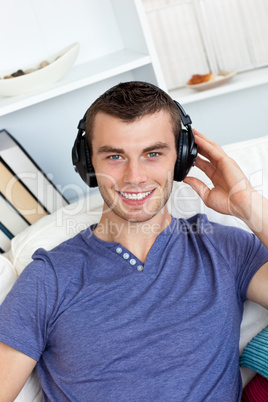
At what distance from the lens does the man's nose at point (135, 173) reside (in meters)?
1.18

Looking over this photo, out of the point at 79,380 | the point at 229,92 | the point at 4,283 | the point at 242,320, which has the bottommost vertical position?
the point at 242,320

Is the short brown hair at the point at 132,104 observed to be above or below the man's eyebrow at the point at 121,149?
above

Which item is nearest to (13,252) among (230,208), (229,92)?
(230,208)

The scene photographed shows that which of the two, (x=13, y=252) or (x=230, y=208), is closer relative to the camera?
(x=230, y=208)

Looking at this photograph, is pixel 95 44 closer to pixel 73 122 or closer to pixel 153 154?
pixel 73 122

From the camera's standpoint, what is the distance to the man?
3.48ft

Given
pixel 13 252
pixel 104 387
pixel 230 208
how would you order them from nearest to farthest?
pixel 104 387, pixel 230 208, pixel 13 252

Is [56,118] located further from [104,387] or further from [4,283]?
[104,387]

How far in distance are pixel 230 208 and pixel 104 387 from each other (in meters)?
0.51

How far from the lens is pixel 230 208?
1.21 m

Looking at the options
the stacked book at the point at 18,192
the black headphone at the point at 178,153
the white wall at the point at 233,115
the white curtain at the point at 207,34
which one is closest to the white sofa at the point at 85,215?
the stacked book at the point at 18,192

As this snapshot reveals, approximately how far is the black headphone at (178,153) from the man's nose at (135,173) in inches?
3.7

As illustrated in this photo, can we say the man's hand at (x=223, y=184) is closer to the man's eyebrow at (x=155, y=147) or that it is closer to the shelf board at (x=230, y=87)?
the man's eyebrow at (x=155, y=147)

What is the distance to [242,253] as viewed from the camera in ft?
3.88
